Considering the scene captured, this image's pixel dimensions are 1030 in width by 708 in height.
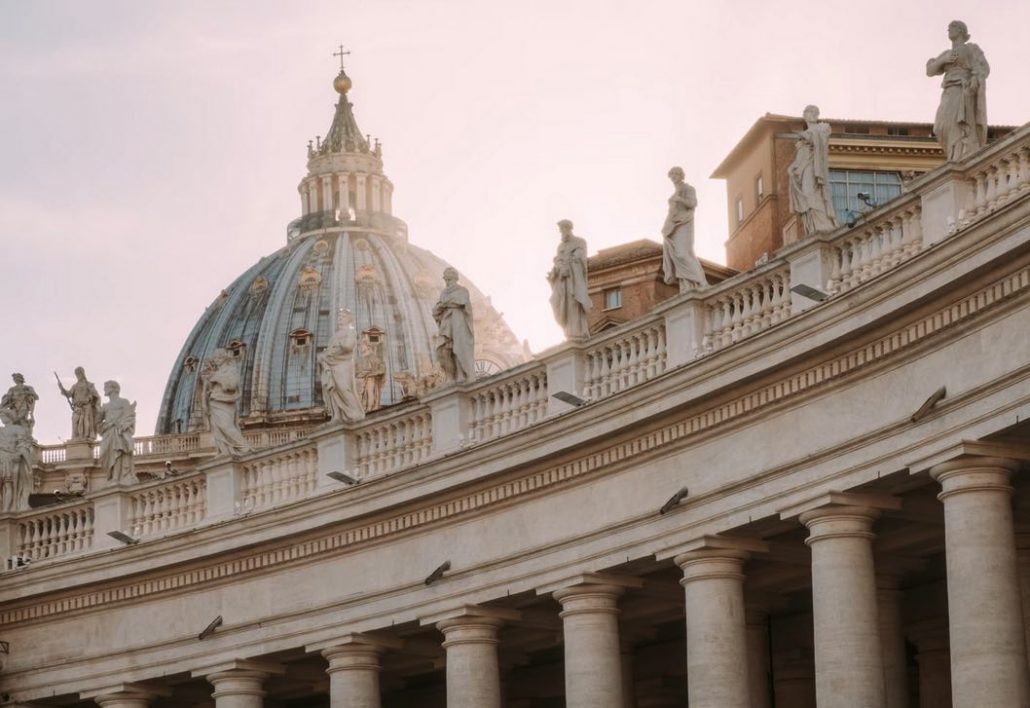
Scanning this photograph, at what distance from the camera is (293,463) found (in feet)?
174

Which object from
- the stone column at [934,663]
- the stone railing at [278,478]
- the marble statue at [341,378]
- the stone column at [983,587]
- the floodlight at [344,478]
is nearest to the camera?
the stone column at [983,587]

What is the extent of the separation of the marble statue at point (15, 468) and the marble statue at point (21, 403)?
2.40ft

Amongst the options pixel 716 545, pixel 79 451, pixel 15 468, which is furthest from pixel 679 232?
pixel 79 451

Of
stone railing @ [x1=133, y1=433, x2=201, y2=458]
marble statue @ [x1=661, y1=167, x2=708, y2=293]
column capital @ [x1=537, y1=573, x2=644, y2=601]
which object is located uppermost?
stone railing @ [x1=133, y1=433, x2=201, y2=458]

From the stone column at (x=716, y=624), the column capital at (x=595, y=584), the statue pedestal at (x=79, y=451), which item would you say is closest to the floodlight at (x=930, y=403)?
the stone column at (x=716, y=624)

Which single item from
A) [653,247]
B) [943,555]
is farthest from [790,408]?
[653,247]

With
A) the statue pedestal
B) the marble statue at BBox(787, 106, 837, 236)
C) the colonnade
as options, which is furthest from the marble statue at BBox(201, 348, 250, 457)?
the statue pedestal

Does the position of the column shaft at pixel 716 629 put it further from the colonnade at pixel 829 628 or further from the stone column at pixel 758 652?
the stone column at pixel 758 652

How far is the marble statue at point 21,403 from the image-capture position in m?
60.1

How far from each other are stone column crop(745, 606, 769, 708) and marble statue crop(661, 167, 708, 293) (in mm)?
6246

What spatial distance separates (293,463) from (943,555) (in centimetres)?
1380

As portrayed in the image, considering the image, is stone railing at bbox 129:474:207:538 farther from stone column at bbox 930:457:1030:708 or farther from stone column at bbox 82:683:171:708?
stone column at bbox 930:457:1030:708

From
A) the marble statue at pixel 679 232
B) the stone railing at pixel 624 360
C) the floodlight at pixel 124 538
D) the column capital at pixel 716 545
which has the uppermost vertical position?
the marble statue at pixel 679 232

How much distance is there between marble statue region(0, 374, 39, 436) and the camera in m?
60.1
